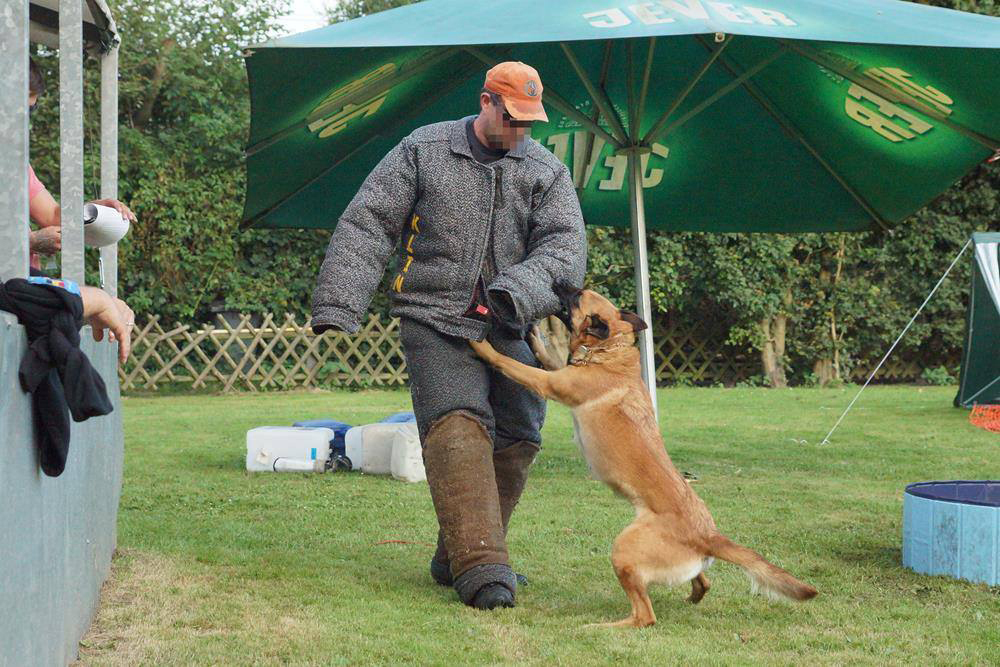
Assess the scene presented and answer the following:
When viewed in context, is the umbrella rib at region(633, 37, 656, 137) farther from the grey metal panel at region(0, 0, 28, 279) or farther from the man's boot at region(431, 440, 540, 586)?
the grey metal panel at region(0, 0, 28, 279)

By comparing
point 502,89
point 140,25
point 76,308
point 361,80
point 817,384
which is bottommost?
point 817,384

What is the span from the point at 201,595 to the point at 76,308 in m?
1.70

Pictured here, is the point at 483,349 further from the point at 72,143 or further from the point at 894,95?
the point at 894,95

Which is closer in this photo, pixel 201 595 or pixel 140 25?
pixel 201 595

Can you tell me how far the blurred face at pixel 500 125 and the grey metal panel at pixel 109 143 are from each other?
1.64m

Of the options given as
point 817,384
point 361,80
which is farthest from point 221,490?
point 817,384

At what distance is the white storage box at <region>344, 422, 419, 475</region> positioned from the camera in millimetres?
6699

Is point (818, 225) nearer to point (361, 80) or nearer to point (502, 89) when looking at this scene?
point (361, 80)

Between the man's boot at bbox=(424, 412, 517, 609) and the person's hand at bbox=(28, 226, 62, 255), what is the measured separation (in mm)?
1404

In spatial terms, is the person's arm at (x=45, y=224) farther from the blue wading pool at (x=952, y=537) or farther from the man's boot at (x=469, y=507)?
the blue wading pool at (x=952, y=537)

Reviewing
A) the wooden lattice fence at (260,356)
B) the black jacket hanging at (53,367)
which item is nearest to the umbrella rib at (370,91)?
the black jacket hanging at (53,367)

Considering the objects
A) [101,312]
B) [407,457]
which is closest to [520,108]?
[101,312]

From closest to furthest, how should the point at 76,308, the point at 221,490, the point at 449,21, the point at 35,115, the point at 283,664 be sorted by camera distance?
the point at 76,308 < the point at 283,664 < the point at 449,21 < the point at 221,490 < the point at 35,115

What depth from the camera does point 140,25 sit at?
16.0 metres
